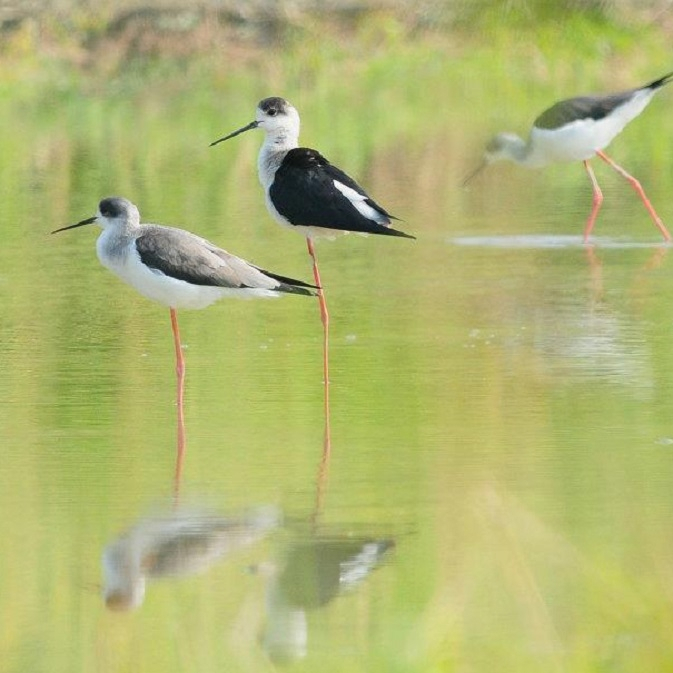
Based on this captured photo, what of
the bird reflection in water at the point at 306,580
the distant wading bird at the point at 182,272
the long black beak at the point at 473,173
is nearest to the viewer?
the bird reflection in water at the point at 306,580

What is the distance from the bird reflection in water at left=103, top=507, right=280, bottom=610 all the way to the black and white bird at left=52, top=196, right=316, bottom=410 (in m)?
1.76

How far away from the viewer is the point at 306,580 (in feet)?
14.3

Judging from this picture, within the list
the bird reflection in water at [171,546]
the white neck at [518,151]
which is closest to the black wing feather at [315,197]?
the bird reflection in water at [171,546]

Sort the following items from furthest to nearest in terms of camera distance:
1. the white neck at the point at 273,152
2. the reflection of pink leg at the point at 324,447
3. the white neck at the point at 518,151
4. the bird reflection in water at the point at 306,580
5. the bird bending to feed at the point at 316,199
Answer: the white neck at the point at 518,151, the white neck at the point at 273,152, the bird bending to feed at the point at 316,199, the reflection of pink leg at the point at 324,447, the bird reflection in water at the point at 306,580

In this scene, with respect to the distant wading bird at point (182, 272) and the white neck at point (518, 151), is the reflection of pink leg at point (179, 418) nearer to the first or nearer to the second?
the distant wading bird at point (182, 272)

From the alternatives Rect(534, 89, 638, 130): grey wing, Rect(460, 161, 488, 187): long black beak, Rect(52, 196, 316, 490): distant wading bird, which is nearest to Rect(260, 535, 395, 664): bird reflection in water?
Rect(52, 196, 316, 490): distant wading bird

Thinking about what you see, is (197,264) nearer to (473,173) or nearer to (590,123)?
(590,123)

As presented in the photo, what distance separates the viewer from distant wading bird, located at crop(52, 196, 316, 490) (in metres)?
6.75

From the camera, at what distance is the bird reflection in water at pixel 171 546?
437 centimetres

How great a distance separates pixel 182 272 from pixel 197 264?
62mm

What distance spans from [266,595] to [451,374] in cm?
267

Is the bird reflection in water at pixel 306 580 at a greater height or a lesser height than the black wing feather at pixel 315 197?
greater

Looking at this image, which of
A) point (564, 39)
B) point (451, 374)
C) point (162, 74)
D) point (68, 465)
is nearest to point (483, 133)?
point (162, 74)

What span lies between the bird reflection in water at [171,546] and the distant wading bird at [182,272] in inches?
67.4
